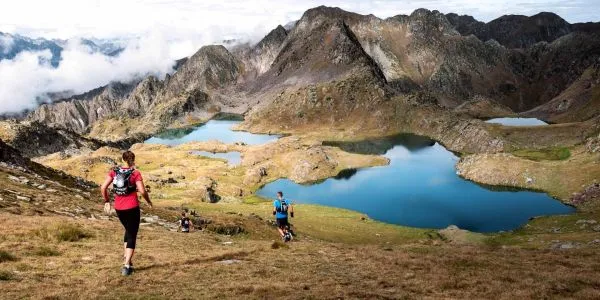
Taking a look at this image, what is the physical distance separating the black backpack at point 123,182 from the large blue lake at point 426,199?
89000mm

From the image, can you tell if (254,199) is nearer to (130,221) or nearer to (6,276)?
(130,221)

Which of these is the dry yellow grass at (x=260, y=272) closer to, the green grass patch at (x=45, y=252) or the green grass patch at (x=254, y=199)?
the green grass patch at (x=45, y=252)

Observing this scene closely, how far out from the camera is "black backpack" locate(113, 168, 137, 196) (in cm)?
2020

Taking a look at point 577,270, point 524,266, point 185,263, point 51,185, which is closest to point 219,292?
point 185,263

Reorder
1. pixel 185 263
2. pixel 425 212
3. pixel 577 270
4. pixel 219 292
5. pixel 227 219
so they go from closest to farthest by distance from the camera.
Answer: pixel 219 292, pixel 185 263, pixel 577 270, pixel 227 219, pixel 425 212

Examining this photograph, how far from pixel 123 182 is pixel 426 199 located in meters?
139

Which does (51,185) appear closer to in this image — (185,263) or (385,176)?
(185,263)

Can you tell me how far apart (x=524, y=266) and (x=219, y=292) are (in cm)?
1894

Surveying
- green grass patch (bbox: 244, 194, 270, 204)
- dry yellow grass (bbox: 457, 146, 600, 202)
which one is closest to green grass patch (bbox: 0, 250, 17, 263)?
green grass patch (bbox: 244, 194, 270, 204)

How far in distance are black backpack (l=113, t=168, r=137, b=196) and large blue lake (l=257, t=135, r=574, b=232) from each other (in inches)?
3504

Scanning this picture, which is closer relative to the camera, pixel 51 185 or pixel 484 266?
pixel 484 266

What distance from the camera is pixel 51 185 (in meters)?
46.3

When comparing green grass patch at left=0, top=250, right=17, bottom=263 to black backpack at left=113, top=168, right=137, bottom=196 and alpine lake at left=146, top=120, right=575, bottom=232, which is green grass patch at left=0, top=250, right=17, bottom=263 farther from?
alpine lake at left=146, top=120, right=575, bottom=232

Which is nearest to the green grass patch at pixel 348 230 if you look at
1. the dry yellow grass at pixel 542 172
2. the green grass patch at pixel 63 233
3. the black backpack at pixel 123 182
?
the green grass patch at pixel 63 233
